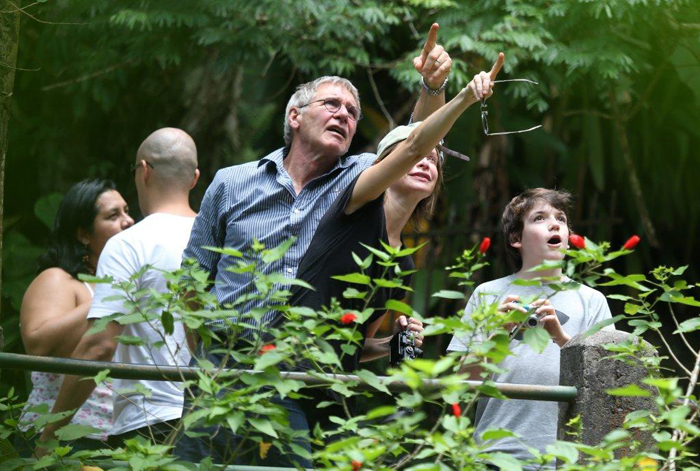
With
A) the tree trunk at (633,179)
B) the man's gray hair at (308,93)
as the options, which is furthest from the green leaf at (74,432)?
the tree trunk at (633,179)

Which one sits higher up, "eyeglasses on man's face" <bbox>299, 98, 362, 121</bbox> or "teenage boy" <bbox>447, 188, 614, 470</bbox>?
"eyeglasses on man's face" <bbox>299, 98, 362, 121</bbox>

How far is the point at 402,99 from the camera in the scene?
729cm

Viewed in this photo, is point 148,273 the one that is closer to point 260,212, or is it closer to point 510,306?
point 260,212

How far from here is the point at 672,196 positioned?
24.0ft

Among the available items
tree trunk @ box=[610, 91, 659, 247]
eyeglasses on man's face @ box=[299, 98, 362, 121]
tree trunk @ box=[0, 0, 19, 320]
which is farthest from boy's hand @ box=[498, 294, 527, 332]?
tree trunk @ box=[610, 91, 659, 247]

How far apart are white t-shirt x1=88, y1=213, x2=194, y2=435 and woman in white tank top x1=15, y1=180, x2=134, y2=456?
162 mm

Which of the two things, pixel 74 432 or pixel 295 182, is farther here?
pixel 295 182

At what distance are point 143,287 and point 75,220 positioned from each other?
36.3 inches

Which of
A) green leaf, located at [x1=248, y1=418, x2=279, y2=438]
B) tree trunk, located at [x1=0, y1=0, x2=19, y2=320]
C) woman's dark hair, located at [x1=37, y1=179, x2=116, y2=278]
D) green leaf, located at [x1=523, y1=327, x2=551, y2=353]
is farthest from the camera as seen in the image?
woman's dark hair, located at [x1=37, y1=179, x2=116, y2=278]

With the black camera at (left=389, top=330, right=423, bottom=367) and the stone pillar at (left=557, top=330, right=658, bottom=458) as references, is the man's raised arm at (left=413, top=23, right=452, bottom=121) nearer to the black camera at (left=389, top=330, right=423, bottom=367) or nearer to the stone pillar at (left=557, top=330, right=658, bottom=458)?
the black camera at (left=389, top=330, right=423, bottom=367)

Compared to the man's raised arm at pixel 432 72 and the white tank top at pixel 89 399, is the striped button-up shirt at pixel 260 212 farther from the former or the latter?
the white tank top at pixel 89 399

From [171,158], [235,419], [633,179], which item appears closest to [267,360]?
[235,419]

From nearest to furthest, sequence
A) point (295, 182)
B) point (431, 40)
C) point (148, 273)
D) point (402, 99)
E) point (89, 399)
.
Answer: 1. point (431, 40)
2. point (295, 182)
3. point (148, 273)
4. point (89, 399)
5. point (402, 99)

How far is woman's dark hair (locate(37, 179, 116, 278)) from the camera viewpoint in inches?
171
